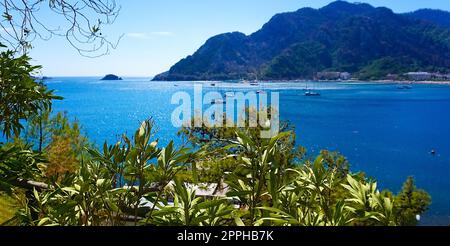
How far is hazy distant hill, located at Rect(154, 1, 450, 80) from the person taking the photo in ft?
287

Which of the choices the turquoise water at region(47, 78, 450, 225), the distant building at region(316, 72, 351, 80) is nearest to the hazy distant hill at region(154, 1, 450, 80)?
the distant building at region(316, 72, 351, 80)

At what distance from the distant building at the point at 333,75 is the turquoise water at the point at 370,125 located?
3.55 m

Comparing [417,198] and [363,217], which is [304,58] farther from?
[363,217]

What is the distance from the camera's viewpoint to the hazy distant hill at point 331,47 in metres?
87.4

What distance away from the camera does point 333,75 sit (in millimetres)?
99500

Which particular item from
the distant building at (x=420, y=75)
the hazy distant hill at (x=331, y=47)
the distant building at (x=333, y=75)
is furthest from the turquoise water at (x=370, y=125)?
the hazy distant hill at (x=331, y=47)

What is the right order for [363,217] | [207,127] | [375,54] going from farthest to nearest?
[375,54], [207,127], [363,217]

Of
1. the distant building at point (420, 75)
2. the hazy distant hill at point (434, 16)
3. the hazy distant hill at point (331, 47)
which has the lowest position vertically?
the distant building at point (420, 75)

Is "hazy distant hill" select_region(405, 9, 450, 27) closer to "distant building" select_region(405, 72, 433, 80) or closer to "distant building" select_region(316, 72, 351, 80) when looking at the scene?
"distant building" select_region(405, 72, 433, 80)

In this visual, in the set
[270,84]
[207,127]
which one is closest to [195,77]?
[270,84]

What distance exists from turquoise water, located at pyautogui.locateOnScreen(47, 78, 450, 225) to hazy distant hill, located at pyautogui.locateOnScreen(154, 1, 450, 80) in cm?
505

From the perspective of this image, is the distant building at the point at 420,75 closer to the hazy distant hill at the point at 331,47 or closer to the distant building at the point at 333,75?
the hazy distant hill at the point at 331,47
